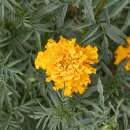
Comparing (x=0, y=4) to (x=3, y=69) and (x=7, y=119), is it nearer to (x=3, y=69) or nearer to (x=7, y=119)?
(x=3, y=69)

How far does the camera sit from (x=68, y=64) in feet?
5.99

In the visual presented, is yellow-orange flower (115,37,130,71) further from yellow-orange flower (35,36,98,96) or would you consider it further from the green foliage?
yellow-orange flower (35,36,98,96)

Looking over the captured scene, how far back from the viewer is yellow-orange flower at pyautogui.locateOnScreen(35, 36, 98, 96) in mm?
1810

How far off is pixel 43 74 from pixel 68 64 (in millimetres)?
293

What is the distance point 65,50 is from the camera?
1.84 metres

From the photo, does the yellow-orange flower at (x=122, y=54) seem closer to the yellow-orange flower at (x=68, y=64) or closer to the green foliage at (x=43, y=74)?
the green foliage at (x=43, y=74)

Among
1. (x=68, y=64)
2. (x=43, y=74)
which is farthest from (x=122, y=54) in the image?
(x=43, y=74)

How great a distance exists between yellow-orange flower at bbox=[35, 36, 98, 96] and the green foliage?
0.29 feet

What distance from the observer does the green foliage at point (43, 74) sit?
1.89 metres

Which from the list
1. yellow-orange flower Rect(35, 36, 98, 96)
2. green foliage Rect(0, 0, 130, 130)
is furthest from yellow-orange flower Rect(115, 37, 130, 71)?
yellow-orange flower Rect(35, 36, 98, 96)

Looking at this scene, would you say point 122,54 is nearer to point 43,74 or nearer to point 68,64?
point 68,64

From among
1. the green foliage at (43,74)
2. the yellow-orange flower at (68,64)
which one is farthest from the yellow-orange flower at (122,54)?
the yellow-orange flower at (68,64)

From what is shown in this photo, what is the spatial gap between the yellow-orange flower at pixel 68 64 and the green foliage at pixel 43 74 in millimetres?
88

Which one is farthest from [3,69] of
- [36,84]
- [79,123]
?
[79,123]
